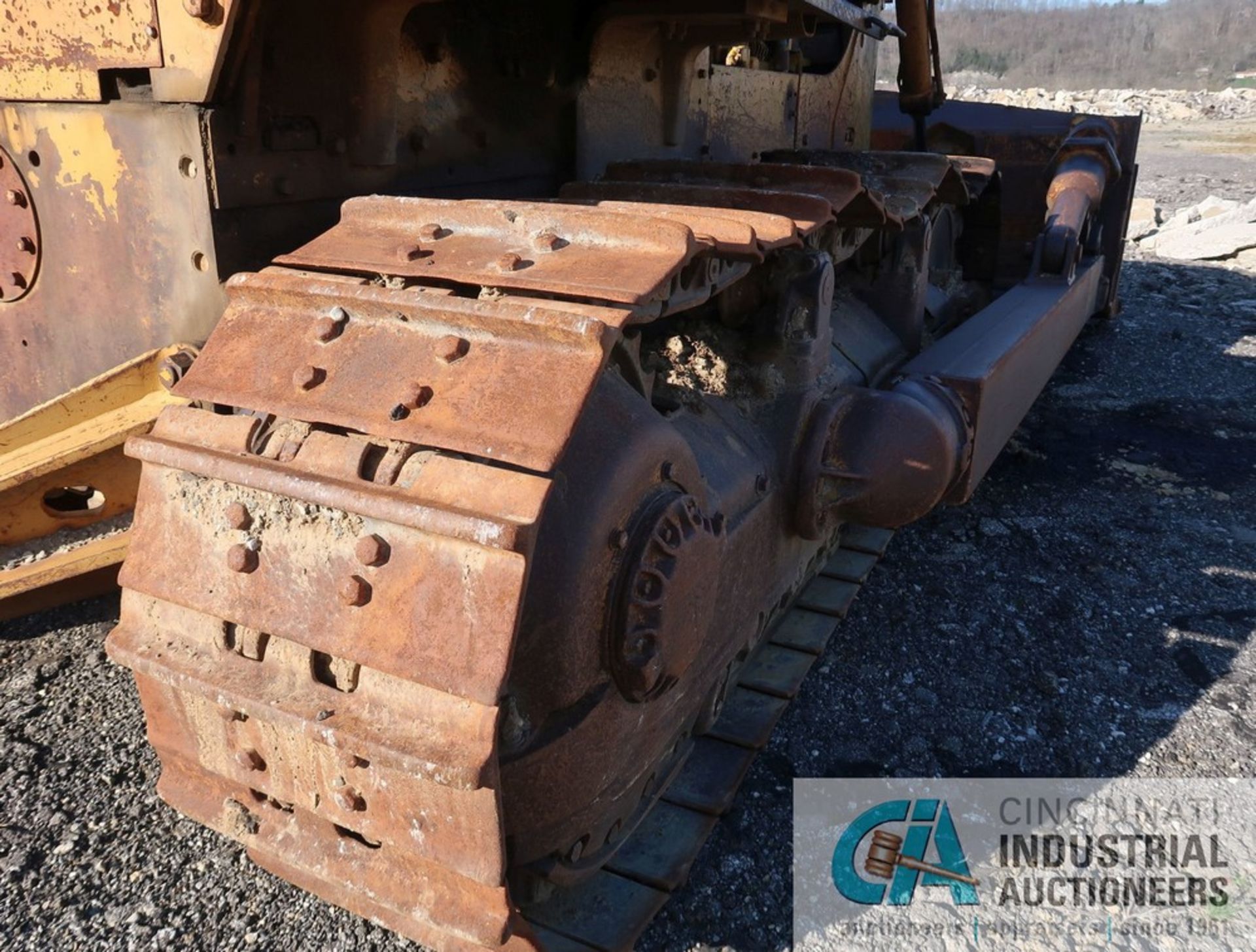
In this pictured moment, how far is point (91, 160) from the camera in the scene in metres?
1.99

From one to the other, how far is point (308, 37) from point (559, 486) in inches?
38.6

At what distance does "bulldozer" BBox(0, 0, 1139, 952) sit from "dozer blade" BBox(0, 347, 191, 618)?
0.4 inches

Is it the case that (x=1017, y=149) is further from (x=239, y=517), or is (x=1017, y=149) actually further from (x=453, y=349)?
(x=239, y=517)

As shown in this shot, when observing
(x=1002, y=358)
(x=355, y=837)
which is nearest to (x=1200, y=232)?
(x=1002, y=358)

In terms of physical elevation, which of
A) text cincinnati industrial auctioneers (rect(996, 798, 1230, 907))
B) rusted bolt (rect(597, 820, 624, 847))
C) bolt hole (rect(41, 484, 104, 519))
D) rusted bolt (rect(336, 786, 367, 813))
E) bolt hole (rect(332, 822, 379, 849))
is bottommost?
text cincinnati industrial auctioneers (rect(996, 798, 1230, 907))

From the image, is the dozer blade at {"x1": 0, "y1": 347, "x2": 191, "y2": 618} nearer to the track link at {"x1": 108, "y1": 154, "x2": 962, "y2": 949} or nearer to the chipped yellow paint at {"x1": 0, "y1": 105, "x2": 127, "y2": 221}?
the chipped yellow paint at {"x1": 0, "y1": 105, "x2": 127, "y2": 221}

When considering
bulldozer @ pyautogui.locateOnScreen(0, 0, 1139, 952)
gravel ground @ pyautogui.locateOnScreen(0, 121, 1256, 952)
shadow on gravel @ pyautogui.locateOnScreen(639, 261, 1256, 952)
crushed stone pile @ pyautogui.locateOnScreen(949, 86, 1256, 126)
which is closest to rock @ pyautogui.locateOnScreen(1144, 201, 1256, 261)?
shadow on gravel @ pyautogui.locateOnScreen(639, 261, 1256, 952)

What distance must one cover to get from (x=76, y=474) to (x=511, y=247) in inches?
43.0

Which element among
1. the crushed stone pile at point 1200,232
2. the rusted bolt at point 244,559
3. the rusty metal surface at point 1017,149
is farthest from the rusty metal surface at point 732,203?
the crushed stone pile at point 1200,232

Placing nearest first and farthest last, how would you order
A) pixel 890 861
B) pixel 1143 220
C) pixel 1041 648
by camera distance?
pixel 890 861
pixel 1041 648
pixel 1143 220

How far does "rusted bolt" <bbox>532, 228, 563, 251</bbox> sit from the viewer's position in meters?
1.67

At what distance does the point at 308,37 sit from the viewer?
192 cm

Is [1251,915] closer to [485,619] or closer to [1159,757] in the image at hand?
[1159,757]

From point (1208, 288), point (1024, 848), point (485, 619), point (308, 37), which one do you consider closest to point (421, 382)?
point (485, 619)
